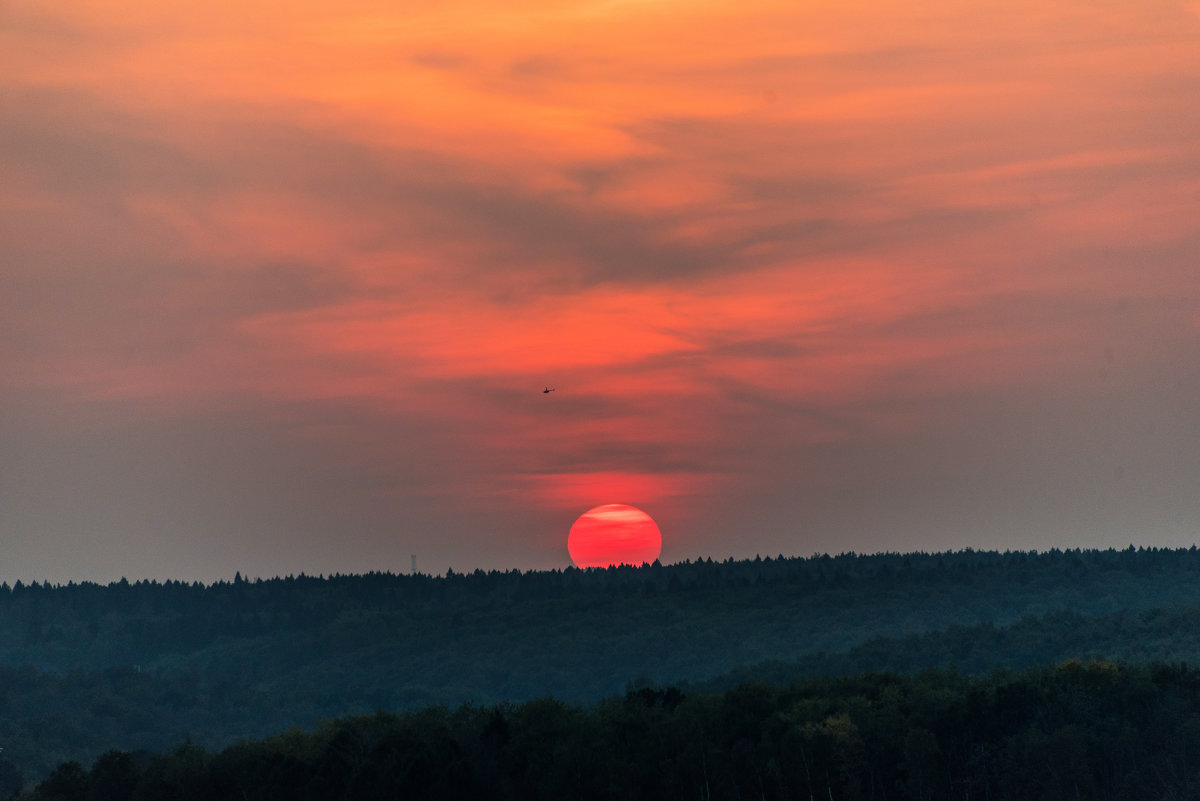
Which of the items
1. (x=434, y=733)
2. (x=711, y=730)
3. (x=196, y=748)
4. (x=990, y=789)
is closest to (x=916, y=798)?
(x=990, y=789)

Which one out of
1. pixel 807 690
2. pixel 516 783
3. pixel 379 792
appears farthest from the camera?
pixel 807 690

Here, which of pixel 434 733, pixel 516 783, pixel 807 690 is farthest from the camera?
pixel 807 690

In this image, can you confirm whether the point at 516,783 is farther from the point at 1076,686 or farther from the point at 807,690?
the point at 1076,686

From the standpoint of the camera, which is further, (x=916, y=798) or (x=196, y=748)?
(x=196, y=748)

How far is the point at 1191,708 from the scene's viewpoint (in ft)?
493

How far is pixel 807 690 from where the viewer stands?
167m

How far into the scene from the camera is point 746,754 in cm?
13900

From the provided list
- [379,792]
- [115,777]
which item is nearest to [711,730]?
[379,792]

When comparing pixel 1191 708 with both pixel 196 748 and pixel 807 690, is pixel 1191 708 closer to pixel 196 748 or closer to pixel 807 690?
pixel 807 690

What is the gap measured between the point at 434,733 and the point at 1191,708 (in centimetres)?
7360

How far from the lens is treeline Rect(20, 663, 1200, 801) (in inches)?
5217

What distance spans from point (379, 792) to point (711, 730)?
32.4 metres

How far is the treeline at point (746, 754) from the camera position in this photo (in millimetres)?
132500

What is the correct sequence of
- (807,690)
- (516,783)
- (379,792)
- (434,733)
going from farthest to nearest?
(807,690), (434,733), (516,783), (379,792)
